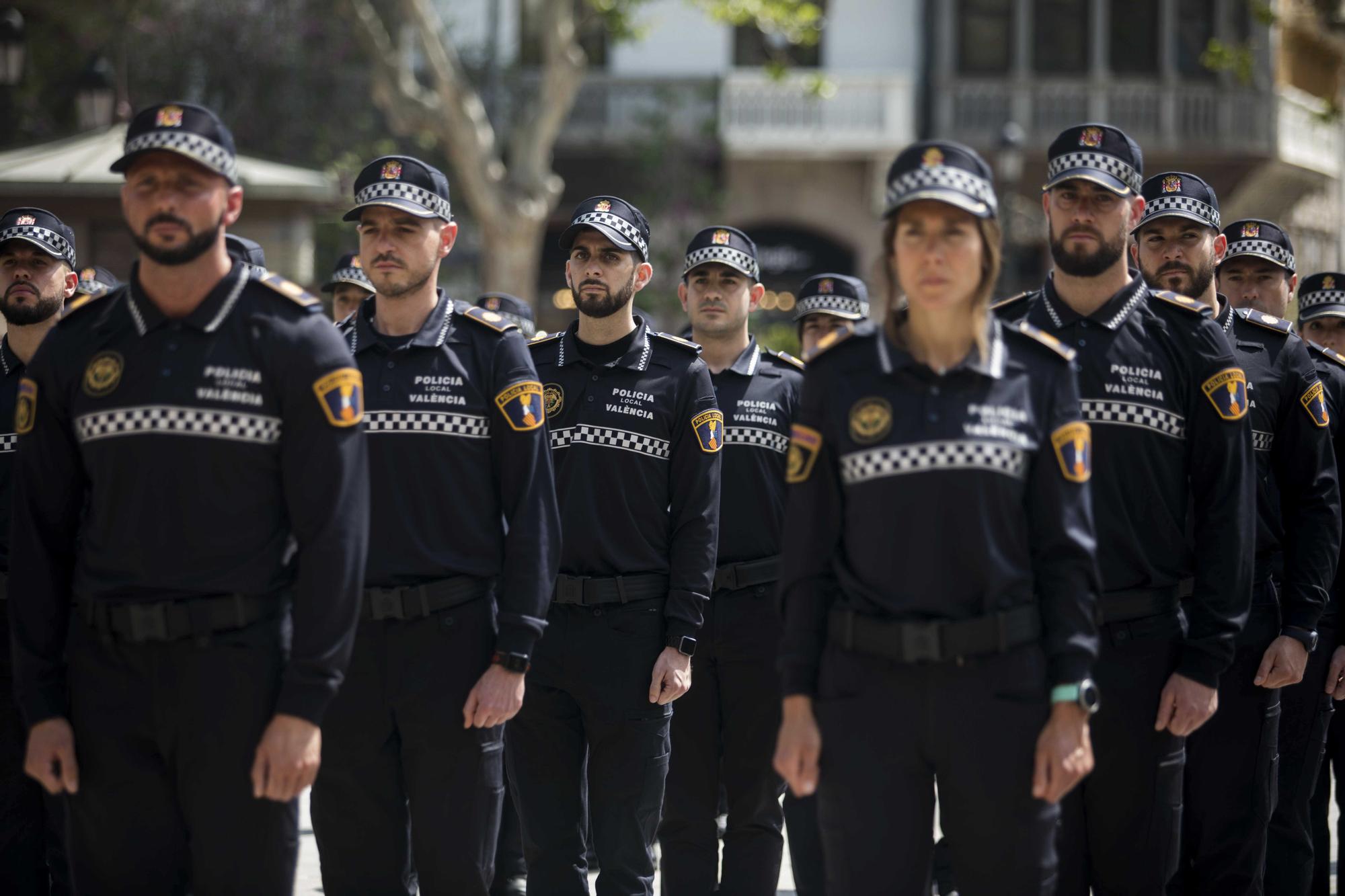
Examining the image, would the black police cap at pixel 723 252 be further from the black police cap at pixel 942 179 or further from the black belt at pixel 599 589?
the black police cap at pixel 942 179

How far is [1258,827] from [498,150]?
79.6 ft

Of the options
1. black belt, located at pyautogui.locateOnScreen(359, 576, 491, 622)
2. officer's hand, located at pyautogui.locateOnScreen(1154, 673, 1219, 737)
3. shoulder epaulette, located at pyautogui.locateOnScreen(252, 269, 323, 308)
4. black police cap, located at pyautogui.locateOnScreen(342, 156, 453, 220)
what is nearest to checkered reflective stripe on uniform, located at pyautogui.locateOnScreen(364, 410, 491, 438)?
black belt, located at pyautogui.locateOnScreen(359, 576, 491, 622)

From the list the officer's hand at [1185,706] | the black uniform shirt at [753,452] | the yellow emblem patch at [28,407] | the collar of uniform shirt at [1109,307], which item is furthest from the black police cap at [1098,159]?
the yellow emblem patch at [28,407]

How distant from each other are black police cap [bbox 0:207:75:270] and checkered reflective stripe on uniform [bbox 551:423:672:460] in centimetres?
216

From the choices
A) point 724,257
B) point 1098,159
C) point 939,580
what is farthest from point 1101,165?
point 724,257

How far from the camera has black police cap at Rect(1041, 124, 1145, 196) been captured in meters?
5.09

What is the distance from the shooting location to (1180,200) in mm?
6148

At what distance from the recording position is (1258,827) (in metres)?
5.48

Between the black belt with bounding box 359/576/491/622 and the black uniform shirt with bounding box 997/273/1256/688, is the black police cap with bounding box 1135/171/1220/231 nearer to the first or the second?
the black uniform shirt with bounding box 997/273/1256/688

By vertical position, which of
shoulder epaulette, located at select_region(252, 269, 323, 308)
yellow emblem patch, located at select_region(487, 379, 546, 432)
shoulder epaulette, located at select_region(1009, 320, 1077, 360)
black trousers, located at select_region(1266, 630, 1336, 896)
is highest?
shoulder epaulette, located at select_region(252, 269, 323, 308)

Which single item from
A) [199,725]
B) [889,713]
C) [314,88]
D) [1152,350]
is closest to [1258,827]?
[1152,350]

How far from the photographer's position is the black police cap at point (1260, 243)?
23.9 ft

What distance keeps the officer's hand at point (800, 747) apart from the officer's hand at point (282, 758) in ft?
3.95

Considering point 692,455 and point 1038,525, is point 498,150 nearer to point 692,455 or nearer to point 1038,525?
point 692,455
